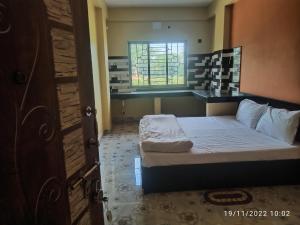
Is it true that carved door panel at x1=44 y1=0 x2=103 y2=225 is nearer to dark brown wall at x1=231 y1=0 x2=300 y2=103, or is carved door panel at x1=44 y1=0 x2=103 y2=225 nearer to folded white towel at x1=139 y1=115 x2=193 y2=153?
folded white towel at x1=139 y1=115 x2=193 y2=153

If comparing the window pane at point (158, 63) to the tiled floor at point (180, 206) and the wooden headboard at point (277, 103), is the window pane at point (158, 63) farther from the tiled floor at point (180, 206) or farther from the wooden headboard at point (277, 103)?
the tiled floor at point (180, 206)

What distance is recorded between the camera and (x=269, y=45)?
11.2 ft

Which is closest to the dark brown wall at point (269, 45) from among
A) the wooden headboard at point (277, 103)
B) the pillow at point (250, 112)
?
the wooden headboard at point (277, 103)

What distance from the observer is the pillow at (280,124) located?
8.71 ft

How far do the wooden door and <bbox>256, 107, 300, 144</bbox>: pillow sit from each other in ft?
8.39

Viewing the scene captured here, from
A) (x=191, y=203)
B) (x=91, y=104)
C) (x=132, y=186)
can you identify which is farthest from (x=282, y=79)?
(x=91, y=104)

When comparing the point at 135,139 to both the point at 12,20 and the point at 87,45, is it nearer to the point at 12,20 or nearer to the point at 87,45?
the point at 87,45

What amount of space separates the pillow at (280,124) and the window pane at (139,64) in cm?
343

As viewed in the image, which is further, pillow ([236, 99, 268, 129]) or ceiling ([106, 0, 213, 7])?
ceiling ([106, 0, 213, 7])

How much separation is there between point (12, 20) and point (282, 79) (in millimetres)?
3416

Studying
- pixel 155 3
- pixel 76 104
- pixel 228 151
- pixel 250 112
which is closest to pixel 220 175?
pixel 228 151

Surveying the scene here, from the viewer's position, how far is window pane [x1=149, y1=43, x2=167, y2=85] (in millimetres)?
5852

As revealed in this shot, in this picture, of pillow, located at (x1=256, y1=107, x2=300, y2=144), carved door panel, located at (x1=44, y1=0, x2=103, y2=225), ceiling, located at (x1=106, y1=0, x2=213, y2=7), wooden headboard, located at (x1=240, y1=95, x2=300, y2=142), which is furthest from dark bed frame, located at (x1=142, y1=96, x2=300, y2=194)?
ceiling, located at (x1=106, y1=0, x2=213, y2=7)

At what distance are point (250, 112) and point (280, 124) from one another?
793 mm
